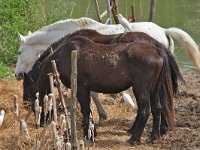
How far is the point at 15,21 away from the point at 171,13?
37.5 feet

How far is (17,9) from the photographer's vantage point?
13547mm

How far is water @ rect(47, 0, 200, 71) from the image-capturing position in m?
18.9

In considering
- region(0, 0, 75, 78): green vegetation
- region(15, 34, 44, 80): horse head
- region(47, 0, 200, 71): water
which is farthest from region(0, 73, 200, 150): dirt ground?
region(47, 0, 200, 71): water

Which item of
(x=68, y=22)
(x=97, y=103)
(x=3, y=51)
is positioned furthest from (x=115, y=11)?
(x=3, y=51)

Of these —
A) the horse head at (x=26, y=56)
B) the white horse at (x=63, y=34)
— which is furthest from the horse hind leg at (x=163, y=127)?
the horse head at (x=26, y=56)

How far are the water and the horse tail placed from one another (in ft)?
24.4

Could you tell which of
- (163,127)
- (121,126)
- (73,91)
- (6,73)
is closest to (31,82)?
(121,126)

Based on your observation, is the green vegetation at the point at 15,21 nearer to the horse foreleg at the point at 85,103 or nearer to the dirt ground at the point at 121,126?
the dirt ground at the point at 121,126

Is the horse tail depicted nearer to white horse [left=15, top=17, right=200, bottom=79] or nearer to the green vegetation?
white horse [left=15, top=17, right=200, bottom=79]

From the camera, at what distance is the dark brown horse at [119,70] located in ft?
23.7

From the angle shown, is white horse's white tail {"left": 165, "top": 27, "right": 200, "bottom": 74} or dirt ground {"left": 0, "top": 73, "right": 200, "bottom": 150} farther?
white horse's white tail {"left": 165, "top": 27, "right": 200, "bottom": 74}

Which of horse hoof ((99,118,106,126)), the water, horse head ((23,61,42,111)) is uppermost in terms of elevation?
horse head ((23,61,42,111))

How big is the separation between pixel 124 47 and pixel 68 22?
1.96 meters

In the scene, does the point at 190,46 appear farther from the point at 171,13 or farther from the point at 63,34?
the point at 171,13
